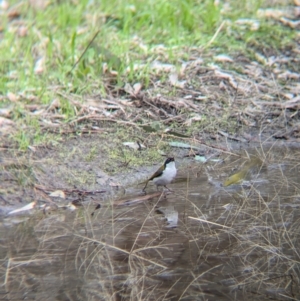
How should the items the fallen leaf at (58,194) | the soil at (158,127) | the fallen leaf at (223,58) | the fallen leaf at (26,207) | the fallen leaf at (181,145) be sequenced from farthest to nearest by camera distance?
the fallen leaf at (223,58) → the fallen leaf at (181,145) → the soil at (158,127) → the fallen leaf at (58,194) → the fallen leaf at (26,207)

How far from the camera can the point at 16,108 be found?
22.4 feet

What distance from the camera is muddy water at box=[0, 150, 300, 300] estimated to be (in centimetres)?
421

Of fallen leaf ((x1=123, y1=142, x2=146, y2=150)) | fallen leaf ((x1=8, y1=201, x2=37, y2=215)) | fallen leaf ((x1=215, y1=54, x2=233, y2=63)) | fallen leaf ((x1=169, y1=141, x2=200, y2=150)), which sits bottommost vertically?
fallen leaf ((x1=215, y1=54, x2=233, y2=63))

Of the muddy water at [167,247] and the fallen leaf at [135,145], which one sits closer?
the muddy water at [167,247]

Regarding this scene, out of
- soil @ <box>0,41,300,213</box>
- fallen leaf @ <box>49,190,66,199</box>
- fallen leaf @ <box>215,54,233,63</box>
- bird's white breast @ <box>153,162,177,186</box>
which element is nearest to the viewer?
fallen leaf @ <box>49,190,66,199</box>

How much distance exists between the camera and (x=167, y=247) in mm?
4824

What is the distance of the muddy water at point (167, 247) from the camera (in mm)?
4215

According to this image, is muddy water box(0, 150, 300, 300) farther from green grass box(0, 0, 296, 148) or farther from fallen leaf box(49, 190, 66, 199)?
green grass box(0, 0, 296, 148)

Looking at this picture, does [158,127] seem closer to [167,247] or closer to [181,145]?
[181,145]

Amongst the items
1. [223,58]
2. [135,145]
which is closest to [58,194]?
[135,145]

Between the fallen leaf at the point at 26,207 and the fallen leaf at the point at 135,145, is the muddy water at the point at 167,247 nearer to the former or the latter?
the fallen leaf at the point at 26,207

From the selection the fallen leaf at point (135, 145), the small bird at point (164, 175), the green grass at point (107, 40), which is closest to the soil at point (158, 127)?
the fallen leaf at point (135, 145)

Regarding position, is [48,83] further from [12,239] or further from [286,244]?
[286,244]

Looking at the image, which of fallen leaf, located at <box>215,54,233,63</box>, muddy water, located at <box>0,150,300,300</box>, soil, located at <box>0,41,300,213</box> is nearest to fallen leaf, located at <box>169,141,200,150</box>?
soil, located at <box>0,41,300,213</box>
